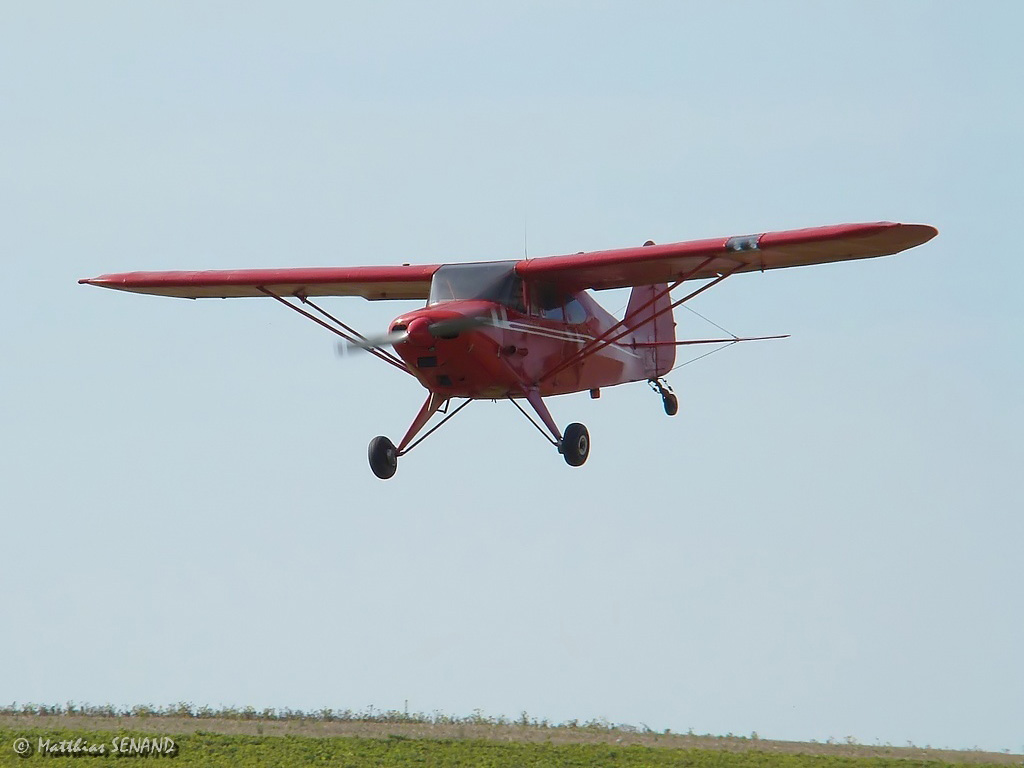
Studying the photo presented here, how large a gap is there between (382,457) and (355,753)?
448 cm

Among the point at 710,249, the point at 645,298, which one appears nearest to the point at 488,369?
the point at 710,249

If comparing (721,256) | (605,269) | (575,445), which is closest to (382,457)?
(575,445)

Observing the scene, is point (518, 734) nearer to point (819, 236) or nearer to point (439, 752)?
point (439, 752)

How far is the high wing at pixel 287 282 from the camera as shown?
2406 centimetres

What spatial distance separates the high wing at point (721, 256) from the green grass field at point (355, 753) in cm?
646

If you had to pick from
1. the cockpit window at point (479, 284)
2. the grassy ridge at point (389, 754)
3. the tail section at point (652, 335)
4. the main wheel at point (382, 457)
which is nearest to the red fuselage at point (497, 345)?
the cockpit window at point (479, 284)

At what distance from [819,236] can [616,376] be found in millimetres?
5427

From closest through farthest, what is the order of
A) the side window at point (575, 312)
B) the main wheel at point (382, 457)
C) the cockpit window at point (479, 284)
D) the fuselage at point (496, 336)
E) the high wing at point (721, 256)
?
the high wing at point (721, 256) → the fuselage at point (496, 336) → the cockpit window at point (479, 284) → the main wheel at point (382, 457) → the side window at point (575, 312)

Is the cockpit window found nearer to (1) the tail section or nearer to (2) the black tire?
(1) the tail section

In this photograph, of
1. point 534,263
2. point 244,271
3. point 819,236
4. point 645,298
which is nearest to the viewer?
point 819,236

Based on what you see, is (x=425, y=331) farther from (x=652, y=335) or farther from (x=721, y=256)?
(x=652, y=335)

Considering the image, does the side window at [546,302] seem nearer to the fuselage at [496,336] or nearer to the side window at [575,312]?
the fuselage at [496,336]

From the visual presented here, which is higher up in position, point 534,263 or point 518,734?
point 534,263

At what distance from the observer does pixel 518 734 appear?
2173 centimetres
